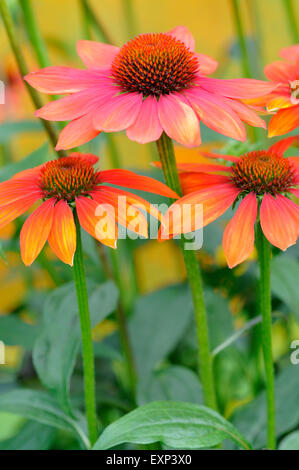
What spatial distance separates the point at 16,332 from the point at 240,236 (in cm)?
27

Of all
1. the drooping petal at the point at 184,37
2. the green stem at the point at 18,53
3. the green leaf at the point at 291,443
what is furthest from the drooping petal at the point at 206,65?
the green leaf at the point at 291,443

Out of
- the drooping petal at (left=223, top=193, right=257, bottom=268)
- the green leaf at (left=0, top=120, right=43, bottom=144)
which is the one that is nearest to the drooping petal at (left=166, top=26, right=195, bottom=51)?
the drooping petal at (left=223, top=193, right=257, bottom=268)

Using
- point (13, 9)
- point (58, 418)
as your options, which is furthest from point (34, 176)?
point (13, 9)

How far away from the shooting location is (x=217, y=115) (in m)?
0.27

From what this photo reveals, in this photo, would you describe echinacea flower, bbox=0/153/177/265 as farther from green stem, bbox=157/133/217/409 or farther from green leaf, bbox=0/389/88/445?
green leaf, bbox=0/389/88/445

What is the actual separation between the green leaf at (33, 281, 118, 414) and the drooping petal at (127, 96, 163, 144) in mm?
143

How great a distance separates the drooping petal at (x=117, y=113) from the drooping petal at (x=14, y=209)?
0.17 feet

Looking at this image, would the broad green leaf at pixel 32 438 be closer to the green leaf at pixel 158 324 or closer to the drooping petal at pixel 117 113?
the green leaf at pixel 158 324

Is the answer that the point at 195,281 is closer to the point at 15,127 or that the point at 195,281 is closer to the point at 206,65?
the point at 206,65

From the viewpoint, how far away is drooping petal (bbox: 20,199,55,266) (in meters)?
0.26

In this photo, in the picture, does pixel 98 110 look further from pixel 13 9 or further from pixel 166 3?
pixel 166 3

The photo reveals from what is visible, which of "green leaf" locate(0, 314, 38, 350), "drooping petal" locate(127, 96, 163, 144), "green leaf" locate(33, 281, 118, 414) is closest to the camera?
"drooping petal" locate(127, 96, 163, 144)

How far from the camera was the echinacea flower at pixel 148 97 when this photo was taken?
0.85 feet

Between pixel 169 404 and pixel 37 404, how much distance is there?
107 millimetres
